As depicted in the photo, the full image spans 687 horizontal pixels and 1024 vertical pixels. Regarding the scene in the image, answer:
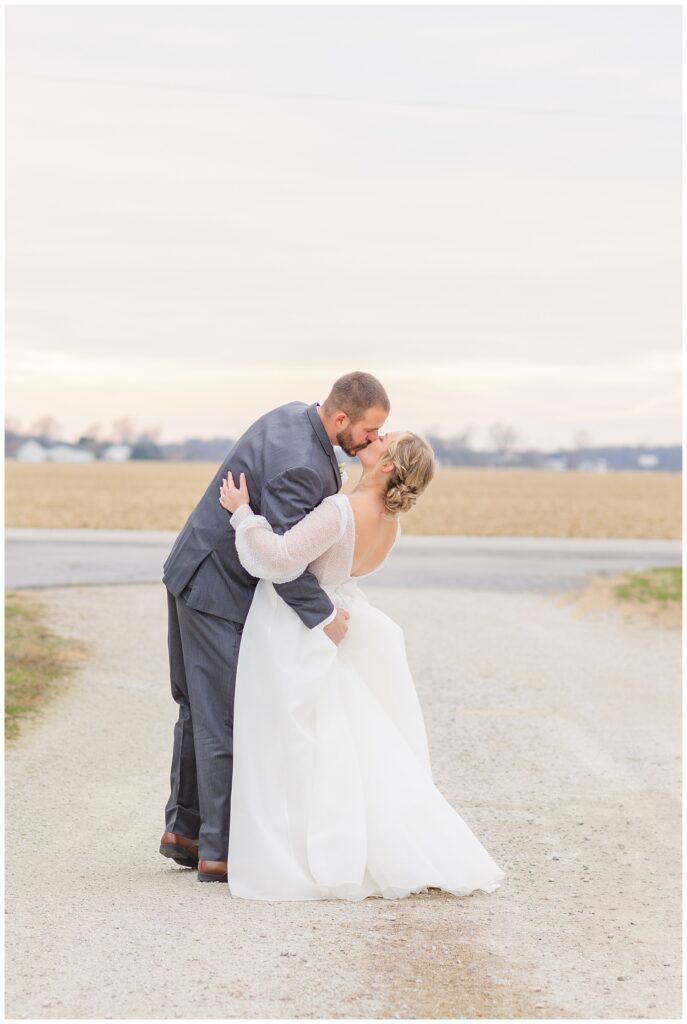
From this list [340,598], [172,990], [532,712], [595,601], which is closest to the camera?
[172,990]

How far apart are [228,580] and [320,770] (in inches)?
32.7

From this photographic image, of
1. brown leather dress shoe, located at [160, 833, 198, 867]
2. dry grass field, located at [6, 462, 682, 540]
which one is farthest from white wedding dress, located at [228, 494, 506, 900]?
dry grass field, located at [6, 462, 682, 540]

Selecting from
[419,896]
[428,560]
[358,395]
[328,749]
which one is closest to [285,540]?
[358,395]

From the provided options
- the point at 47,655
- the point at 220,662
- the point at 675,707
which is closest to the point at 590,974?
the point at 220,662

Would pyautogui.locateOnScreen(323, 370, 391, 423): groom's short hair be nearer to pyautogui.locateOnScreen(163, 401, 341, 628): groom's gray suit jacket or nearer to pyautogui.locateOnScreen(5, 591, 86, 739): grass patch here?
pyautogui.locateOnScreen(163, 401, 341, 628): groom's gray suit jacket

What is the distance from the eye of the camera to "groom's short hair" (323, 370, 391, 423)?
5.26 metres

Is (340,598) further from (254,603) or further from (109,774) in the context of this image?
(109,774)

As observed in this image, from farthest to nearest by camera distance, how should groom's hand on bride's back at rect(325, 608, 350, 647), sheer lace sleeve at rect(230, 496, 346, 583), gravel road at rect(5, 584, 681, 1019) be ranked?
groom's hand on bride's back at rect(325, 608, 350, 647) < sheer lace sleeve at rect(230, 496, 346, 583) < gravel road at rect(5, 584, 681, 1019)

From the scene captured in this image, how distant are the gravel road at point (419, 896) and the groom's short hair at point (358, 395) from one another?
1852 millimetres

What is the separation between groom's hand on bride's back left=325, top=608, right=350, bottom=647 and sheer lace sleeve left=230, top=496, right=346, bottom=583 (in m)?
0.28

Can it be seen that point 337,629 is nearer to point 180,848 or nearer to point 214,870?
point 214,870

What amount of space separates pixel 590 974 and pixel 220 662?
1.85 m

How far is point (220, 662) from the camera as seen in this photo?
18.5 feet

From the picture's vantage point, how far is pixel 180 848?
5.87 m
